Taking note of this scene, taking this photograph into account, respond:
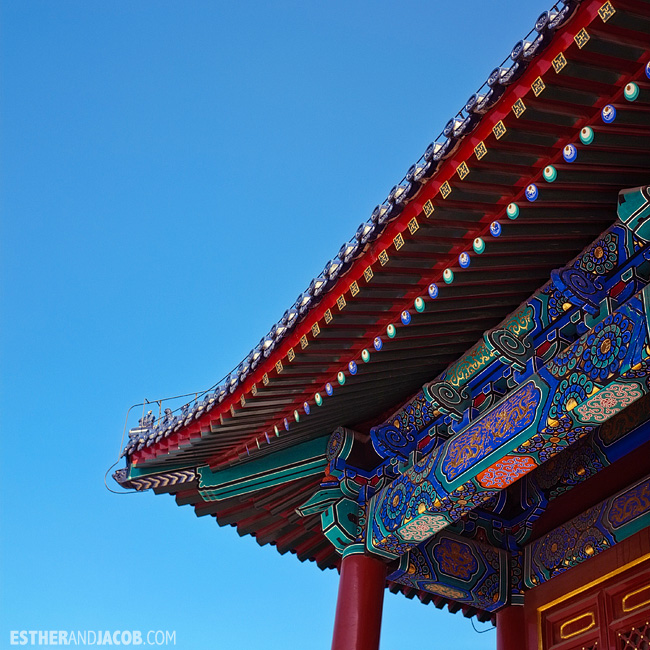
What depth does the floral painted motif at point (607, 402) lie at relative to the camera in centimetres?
474

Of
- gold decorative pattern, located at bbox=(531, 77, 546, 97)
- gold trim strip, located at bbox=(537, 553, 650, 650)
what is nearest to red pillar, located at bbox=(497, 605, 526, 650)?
gold trim strip, located at bbox=(537, 553, 650, 650)

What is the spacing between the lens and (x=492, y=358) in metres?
6.03

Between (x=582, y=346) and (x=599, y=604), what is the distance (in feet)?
7.84

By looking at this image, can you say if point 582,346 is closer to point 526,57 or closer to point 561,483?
point 526,57

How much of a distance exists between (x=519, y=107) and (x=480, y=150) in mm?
335

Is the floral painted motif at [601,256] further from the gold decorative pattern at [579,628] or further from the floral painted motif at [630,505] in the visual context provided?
the gold decorative pattern at [579,628]

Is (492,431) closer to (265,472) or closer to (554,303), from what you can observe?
(554,303)

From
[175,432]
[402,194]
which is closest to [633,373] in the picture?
[402,194]

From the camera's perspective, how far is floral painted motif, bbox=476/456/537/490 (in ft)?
18.0

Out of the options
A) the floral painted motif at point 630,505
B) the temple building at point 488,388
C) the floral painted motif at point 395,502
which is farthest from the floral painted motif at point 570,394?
the floral painted motif at point 630,505

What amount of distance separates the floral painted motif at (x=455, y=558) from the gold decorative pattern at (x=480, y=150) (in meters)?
3.77

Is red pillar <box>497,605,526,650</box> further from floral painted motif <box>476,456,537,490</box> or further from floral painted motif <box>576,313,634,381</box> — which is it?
floral painted motif <box>576,313,634,381</box>

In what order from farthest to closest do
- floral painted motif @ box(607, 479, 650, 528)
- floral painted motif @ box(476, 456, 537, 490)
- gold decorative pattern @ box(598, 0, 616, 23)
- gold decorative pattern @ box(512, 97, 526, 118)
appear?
floral painted motif @ box(607, 479, 650, 528), floral painted motif @ box(476, 456, 537, 490), gold decorative pattern @ box(512, 97, 526, 118), gold decorative pattern @ box(598, 0, 616, 23)

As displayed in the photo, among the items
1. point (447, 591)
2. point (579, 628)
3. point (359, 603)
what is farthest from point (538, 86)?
point (447, 591)
